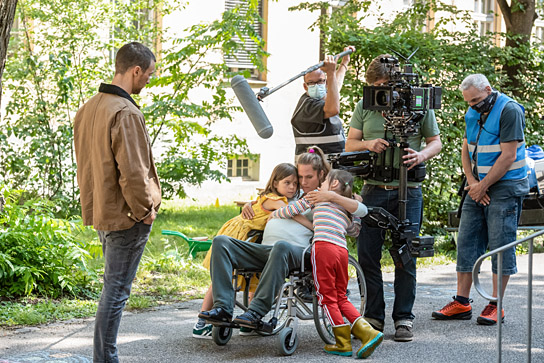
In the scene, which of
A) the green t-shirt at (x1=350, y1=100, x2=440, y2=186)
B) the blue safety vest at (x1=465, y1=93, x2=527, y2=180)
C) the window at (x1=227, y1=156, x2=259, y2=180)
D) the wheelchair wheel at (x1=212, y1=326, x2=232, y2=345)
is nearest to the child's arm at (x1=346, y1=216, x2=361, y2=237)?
the green t-shirt at (x1=350, y1=100, x2=440, y2=186)

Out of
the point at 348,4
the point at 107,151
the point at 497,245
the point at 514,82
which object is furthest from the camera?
the point at 348,4

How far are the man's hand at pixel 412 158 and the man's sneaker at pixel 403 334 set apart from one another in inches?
47.3

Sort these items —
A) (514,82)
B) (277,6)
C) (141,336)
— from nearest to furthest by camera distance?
(141,336) → (514,82) → (277,6)

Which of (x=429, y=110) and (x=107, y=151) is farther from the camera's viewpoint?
(x=429, y=110)

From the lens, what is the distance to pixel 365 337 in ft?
18.1

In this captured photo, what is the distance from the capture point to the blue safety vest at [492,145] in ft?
21.2

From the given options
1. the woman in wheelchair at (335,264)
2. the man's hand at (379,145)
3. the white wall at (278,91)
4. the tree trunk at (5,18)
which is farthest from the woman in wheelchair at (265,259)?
the white wall at (278,91)

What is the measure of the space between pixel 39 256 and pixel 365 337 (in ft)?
10.2

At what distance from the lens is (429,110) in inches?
241

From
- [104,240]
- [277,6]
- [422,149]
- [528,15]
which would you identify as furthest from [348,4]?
[104,240]

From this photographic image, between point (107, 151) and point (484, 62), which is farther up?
point (484, 62)

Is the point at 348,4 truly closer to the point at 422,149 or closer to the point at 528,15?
the point at 528,15

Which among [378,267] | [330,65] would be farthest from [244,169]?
[378,267]

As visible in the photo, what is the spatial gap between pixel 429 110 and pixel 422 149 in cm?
32
